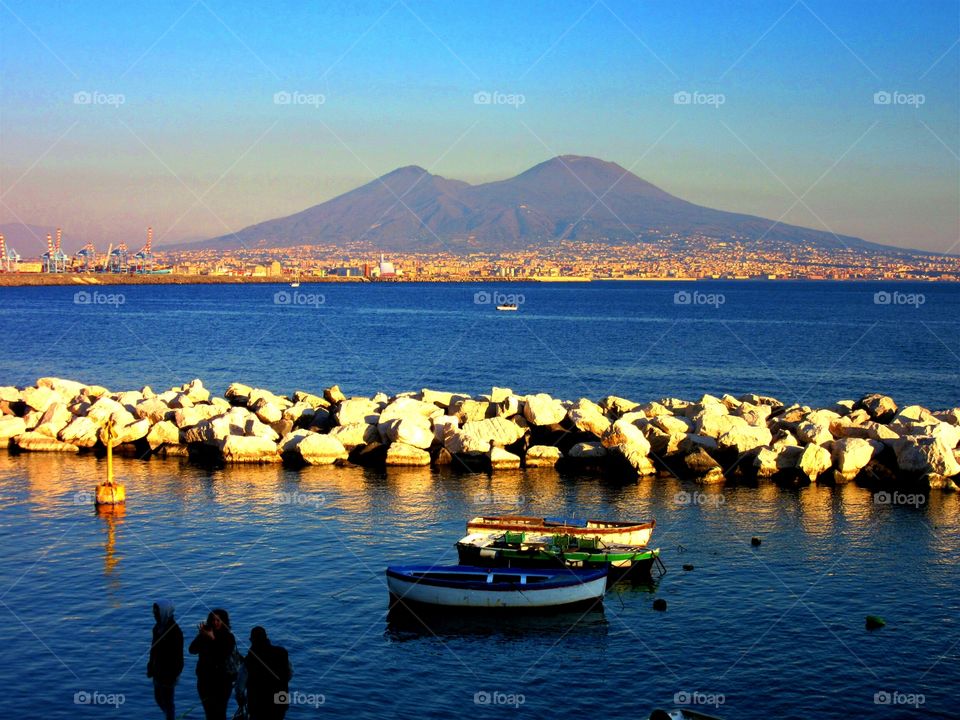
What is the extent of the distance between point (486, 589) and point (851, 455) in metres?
16.1

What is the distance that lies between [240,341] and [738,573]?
71678 mm

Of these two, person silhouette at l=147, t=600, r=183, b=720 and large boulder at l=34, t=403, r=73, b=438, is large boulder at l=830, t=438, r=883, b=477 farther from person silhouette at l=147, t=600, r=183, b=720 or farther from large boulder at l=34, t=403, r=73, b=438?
large boulder at l=34, t=403, r=73, b=438

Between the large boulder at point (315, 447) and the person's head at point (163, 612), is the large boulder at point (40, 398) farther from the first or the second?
the person's head at point (163, 612)

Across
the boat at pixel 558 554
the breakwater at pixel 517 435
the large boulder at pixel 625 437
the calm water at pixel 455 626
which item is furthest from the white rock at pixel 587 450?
the boat at pixel 558 554

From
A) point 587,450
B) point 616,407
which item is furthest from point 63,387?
point 616,407

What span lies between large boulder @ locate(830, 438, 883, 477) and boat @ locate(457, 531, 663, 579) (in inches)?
430

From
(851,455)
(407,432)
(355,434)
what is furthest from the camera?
(355,434)

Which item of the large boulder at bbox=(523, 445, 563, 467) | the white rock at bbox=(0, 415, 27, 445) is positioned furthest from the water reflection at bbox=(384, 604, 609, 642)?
the white rock at bbox=(0, 415, 27, 445)

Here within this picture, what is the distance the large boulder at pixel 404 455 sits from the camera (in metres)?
33.7

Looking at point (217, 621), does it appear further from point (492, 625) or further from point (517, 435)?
point (517, 435)

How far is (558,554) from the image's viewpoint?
76.2ft

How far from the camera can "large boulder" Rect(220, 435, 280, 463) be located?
1328 inches

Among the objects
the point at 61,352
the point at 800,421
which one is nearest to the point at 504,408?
the point at 800,421

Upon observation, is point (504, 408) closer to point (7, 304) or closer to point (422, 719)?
point (422, 719)
